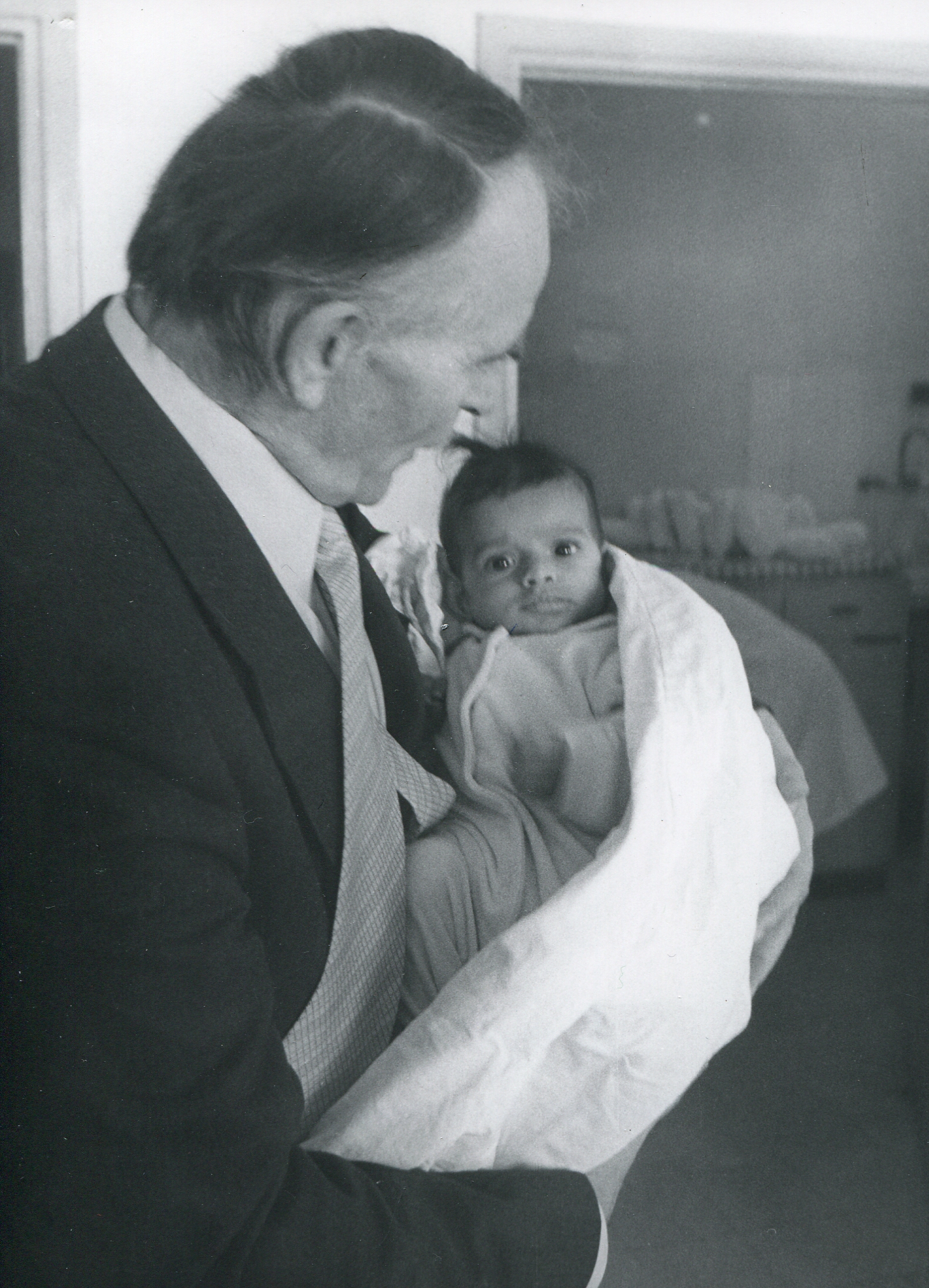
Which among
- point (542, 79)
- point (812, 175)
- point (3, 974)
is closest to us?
point (3, 974)

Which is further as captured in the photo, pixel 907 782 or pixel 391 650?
pixel 907 782

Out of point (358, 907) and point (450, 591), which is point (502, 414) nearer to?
point (450, 591)

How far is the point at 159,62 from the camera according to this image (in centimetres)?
74

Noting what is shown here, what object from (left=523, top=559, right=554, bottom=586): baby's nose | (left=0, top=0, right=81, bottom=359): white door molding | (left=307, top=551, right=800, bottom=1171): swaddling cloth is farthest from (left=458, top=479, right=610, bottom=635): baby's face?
(left=0, top=0, right=81, bottom=359): white door molding

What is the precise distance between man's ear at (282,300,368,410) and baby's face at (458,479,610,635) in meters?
0.33

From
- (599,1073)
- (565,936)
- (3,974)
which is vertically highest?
(3,974)

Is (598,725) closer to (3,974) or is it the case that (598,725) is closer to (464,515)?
(464,515)

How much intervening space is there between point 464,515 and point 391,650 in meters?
0.21

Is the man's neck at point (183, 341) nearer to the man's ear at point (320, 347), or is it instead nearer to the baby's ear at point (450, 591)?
the man's ear at point (320, 347)

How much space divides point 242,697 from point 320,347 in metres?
0.26

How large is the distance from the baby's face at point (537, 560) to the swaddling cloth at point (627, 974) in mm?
109

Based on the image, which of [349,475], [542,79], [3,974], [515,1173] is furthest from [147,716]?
[542,79]

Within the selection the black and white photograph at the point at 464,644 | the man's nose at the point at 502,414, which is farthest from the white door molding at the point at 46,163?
the man's nose at the point at 502,414

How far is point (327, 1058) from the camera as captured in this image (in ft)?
2.41
